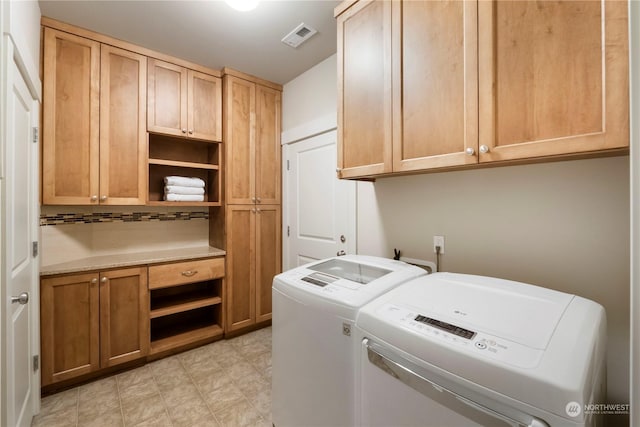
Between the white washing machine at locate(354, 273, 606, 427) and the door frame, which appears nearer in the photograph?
the white washing machine at locate(354, 273, 606, 427)

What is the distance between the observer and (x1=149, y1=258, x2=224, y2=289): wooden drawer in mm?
Result: 2359

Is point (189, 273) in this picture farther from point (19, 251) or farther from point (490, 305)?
point (490, 305)

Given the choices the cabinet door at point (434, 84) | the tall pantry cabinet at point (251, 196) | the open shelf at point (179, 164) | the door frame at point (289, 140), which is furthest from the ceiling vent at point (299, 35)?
the open shelf at point (179, 164)

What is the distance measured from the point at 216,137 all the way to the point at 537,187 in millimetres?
2533

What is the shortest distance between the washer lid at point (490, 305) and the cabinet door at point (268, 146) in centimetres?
208

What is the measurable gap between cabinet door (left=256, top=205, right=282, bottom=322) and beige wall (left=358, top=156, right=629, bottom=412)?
159cm

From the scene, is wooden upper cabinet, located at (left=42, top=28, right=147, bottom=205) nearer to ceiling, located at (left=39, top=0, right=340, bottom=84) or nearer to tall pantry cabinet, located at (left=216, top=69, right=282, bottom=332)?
ceiling, located at (left=39, top=0, right=340, bottom=84)

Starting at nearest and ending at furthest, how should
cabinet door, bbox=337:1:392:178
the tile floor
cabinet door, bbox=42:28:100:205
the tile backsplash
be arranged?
cabinet door, bbox=337:1:392:178 < the tile floor < cabinet door, bbox=42:28:100:205 < the tile backsplash

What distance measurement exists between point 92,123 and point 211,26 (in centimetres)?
116

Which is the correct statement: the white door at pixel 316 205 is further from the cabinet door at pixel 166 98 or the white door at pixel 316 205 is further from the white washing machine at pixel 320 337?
the cabinet door at pixel 166 98

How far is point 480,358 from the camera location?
2.34 feet

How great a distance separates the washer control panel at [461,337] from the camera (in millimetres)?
694

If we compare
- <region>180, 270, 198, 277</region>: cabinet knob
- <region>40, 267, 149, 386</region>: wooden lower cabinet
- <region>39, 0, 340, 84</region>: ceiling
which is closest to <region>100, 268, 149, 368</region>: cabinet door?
<region>40, 267, 149, 386</region>: wooden lower cabinet

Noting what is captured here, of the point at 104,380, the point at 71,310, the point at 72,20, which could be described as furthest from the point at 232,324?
the point at 72,20
